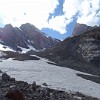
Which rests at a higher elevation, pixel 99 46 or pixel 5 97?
pixel 99 46

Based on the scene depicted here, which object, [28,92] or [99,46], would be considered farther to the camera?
[99,46]

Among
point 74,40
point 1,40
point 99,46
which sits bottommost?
point 99,46

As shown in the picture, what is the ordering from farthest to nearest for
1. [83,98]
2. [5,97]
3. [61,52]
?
[61,52]
[83,98]
[5,97]

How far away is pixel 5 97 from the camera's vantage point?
17.4 m

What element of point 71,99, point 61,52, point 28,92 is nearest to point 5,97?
point 28,92

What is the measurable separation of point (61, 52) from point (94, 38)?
575 inches

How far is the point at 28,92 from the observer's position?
23.1 m

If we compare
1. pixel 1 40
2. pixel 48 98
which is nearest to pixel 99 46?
pixel 48 98

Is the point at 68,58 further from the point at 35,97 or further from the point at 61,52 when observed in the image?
the point at 35,97

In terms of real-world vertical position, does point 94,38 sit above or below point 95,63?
above

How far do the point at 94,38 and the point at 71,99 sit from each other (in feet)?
229

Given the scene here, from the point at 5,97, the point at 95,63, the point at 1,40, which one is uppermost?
the point at 1,40

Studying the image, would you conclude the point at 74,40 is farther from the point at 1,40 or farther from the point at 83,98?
the point at 1,40

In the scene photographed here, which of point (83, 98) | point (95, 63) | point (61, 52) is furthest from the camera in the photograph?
point (61, 52)
